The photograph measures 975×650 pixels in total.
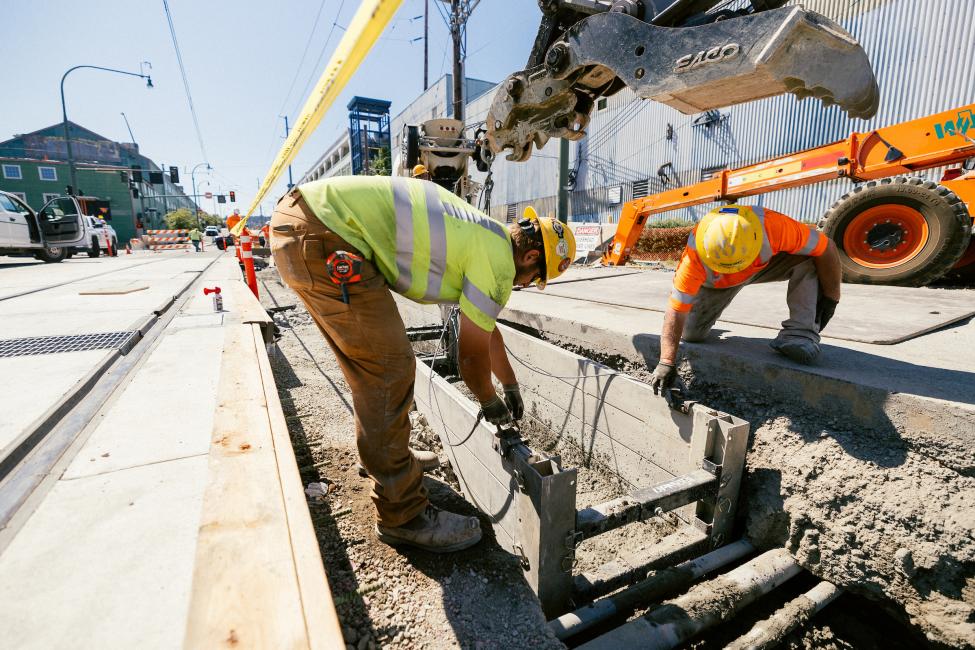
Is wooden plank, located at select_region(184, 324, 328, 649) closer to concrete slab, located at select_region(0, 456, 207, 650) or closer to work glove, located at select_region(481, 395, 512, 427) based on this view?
concrete slab, located at select_region(0, 456, 207, 650)

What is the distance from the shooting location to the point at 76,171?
39625mm

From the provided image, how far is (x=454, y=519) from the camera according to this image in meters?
2.25

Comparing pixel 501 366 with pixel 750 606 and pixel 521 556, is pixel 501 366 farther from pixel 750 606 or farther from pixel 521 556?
pixel 750 606

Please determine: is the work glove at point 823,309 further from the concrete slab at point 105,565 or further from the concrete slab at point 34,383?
the concrete slab at point 34,383

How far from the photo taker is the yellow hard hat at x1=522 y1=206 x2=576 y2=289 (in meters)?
2.26

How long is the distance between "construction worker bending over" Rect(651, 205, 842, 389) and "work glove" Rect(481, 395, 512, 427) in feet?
3.60

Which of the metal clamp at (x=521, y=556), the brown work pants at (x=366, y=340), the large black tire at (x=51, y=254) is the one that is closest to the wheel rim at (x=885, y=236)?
the metal clamp at (x=521, y=556)

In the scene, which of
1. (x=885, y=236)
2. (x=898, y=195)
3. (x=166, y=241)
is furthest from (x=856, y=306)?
(x=166, y=241)

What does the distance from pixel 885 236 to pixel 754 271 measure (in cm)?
394

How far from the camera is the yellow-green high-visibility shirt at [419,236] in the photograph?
78.0 inches

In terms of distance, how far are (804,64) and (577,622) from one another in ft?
8.53

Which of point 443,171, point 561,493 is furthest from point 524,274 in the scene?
point 443,171

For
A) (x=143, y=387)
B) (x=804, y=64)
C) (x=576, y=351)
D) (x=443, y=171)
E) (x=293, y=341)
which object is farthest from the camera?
(x=293, y=341)

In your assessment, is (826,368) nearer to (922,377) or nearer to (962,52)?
(922,377)
